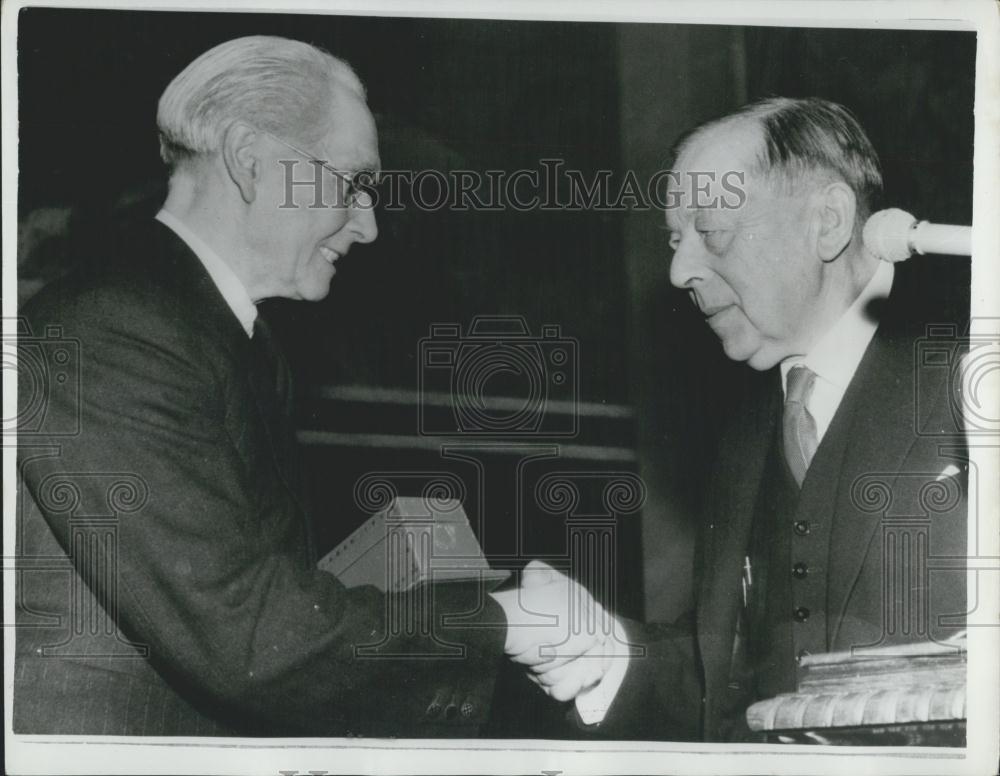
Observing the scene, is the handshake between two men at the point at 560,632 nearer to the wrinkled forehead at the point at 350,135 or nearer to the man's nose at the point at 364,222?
the man's nose at the point at 364,222

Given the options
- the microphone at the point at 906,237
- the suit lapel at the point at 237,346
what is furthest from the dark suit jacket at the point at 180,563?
the microphone at the point at 906,237

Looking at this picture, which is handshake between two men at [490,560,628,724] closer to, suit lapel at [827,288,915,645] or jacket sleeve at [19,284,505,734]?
jacket sleeve at [19,284,505,734]

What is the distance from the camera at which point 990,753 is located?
334cm

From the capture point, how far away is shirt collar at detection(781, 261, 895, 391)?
3309 millimetres

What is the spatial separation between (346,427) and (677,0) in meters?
1.50

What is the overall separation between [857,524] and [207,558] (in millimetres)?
1752

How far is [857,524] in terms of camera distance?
129 inches

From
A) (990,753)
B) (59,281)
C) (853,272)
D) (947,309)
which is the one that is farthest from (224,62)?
(990,753)

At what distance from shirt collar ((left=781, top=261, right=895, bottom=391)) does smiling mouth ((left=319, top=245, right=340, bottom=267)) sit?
4.52ft

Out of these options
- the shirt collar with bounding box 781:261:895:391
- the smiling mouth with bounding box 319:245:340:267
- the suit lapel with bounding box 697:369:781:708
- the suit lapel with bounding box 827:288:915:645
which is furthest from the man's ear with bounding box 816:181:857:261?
the smiling mouth with bounding box 319:245:340:267

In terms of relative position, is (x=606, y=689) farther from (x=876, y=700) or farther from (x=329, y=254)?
(x=329, y=254)

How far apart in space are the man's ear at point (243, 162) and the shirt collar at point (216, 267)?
0.18 metres

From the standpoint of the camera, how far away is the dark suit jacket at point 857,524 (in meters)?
3.28

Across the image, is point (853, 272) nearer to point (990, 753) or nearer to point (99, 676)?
point (990, 753)
